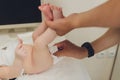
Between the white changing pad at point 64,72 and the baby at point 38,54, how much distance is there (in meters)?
0.03

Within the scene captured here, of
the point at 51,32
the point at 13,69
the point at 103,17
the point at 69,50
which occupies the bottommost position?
the point at 13,69

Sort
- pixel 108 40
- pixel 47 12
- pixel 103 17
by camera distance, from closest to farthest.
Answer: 1. pixel 103 17
2. pixel 47 12
3. pixel 108 40

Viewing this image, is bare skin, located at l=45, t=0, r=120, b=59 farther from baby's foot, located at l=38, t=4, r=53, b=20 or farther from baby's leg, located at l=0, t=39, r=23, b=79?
baby's leg, located at l=0, t=39, r=23, b=79

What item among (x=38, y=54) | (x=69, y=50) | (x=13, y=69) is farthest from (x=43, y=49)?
(x=13, y=69)

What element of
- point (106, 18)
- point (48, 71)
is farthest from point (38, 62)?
point (106, 18)

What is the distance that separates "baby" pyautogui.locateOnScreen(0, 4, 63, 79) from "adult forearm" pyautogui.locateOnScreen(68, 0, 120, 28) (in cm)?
17

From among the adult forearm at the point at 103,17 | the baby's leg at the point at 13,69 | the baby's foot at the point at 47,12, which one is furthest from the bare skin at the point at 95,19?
the baby's leg at the point at 13,69

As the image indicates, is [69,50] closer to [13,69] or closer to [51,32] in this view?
[51,32]

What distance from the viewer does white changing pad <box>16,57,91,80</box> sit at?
1.07 meters

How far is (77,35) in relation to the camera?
5.09 ft

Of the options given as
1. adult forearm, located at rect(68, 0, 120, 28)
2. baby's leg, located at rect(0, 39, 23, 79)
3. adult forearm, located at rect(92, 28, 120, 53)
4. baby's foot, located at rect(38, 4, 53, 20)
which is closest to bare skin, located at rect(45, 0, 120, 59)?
adult forearm, located at rect(68, 0, 120, 28)

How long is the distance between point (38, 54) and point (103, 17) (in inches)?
15.2

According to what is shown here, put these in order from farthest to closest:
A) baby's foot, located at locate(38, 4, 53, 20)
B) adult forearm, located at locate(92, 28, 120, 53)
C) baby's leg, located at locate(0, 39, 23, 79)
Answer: baby's leg, located at locate(0, 39, 23, 79)
adult forearm, located at locate(92, 28, 120, 53)
baby's foot, located at locate(38, 4, 53, 20)

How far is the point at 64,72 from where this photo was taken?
110 cm
